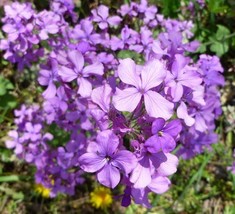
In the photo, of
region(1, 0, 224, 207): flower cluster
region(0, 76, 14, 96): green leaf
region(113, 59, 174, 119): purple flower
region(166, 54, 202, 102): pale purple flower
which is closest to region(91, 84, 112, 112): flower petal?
region(1, 0, 224, 207): flower cluster

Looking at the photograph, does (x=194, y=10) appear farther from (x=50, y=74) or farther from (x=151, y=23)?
(x=50, y=74)

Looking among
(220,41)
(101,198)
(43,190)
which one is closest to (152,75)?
(101,198)

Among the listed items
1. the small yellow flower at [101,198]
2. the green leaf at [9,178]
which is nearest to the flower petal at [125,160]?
the small yellow flower at [101,198]

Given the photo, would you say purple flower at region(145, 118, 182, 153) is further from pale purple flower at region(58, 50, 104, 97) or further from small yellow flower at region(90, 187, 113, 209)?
small yellow flower at region(90, 187, 113, 209)

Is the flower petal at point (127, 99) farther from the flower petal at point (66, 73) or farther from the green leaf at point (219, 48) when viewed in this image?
the green leaf at point (219, 48)

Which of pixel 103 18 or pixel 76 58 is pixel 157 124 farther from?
pixel 103 18

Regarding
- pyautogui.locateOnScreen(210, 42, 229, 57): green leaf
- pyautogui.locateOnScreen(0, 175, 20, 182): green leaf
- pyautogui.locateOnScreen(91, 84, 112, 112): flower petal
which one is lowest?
pyautogui.locateOnScreen(0, 175, 20, 182): green leaf

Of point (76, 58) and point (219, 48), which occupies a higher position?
point (76, 58)
